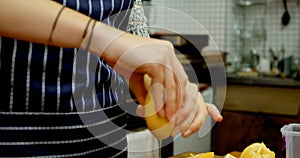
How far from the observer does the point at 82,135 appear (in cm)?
53

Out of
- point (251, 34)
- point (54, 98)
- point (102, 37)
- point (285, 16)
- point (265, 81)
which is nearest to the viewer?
point (102, 37)

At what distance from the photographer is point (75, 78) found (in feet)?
1.69

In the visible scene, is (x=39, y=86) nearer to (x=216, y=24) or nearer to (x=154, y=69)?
(x=154, y=69)

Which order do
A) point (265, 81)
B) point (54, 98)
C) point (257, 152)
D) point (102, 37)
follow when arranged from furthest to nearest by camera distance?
point (265, 81) → point (257, 152) → point (54, 98) → point (102, 37)

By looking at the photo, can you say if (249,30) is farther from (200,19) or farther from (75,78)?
(75,78)

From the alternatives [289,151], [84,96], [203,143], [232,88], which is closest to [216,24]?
[232,88]

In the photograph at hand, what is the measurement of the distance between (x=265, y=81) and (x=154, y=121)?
2043 millimetres

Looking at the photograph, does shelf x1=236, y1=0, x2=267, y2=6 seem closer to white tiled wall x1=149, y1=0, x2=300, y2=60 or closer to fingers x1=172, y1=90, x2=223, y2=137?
white tiled wall x1=149, y1=0, x2=300, y2=60

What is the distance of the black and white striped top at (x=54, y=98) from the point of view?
48cm

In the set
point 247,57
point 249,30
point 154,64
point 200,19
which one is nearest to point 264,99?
point 247,57

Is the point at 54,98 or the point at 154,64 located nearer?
the point at 154,64

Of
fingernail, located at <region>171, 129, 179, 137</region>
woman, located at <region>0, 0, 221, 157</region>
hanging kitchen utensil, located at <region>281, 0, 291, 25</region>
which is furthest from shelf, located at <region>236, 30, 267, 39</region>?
fingernail, located at <region>171, 129, 179, 137</region>

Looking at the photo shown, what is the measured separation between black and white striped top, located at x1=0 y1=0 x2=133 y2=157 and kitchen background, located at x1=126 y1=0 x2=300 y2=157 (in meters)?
1.78

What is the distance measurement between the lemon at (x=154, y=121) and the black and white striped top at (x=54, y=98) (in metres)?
0.09
